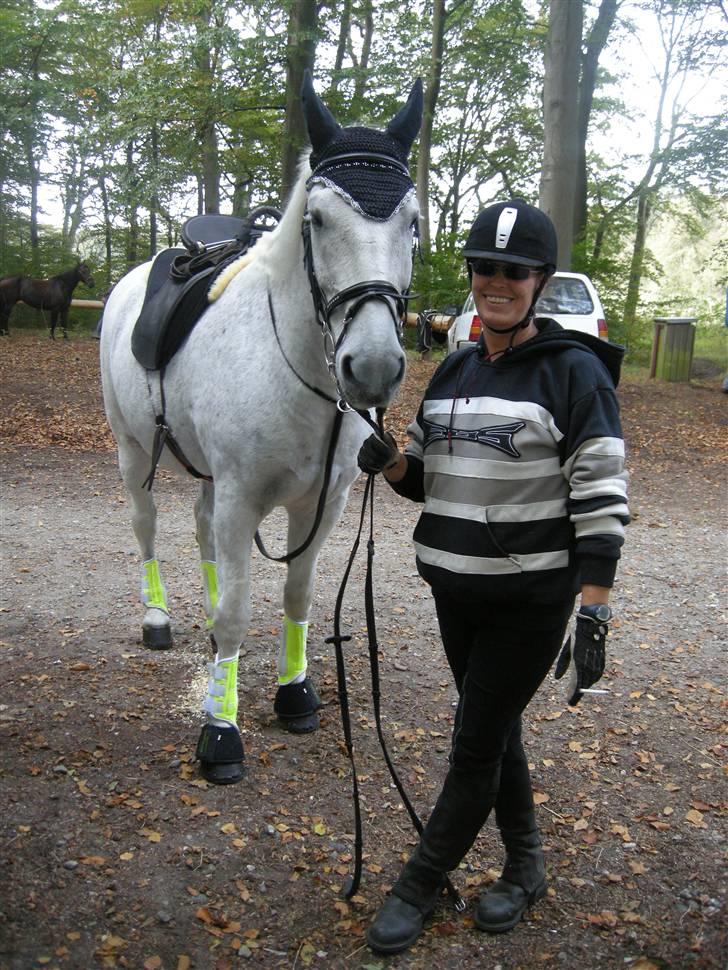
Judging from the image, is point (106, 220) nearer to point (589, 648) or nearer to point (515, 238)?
point (515, 238)

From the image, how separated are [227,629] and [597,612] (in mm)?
1700

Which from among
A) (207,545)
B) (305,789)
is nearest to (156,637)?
(207,545)

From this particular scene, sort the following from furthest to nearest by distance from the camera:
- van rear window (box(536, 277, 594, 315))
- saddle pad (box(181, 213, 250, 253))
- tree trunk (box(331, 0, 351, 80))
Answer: tree trunk (box(331, 0, 351, 80))
van rear window (box(536, 277, 594, 315))
saddle pad (box(181, 213, 250, 253))

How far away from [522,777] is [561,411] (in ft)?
3.95

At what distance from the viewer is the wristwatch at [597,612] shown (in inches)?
79.3

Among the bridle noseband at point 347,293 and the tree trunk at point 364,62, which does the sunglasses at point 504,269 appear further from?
the tree trunk at point 364,62

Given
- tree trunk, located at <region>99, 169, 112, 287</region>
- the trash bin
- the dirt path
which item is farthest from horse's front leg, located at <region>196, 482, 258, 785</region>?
tree trunk, located at <region>99, 169, 112, 287</region>

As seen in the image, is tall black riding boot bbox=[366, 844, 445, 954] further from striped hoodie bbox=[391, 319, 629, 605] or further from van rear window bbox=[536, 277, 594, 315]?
van rear window bbox=[536, 277, 594, 315]

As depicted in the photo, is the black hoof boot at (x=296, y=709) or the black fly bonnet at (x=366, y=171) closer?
the black fly bonnet at (x=366, y=171)

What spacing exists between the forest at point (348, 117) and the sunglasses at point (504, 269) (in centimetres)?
802

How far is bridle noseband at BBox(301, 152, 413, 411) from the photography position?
2205 mm

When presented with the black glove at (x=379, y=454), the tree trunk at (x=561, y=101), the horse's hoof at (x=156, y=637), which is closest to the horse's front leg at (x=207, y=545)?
the horse's hoof at (x=156, y=637)

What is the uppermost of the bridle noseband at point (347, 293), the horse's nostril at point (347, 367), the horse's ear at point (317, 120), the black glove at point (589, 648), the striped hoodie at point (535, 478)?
the horse's ear at point (317, 120)

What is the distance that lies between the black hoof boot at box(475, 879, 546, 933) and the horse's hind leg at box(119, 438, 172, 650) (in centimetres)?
248
